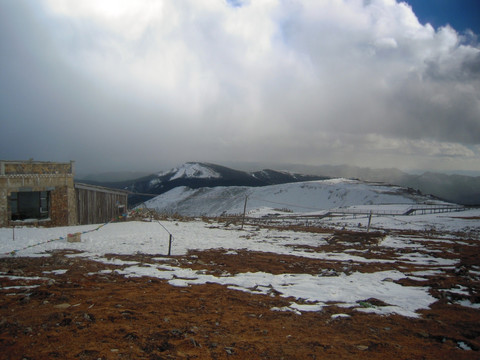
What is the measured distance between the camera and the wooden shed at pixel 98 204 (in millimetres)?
23538

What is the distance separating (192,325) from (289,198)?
8837cm

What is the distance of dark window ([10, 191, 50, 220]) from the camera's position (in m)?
20.8

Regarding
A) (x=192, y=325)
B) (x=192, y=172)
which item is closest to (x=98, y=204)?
(x=192, y=325)

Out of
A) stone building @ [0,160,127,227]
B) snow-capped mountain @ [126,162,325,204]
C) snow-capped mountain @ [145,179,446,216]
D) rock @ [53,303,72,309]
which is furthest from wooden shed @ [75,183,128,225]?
snow-capped mountain @ [126,162,325,204]

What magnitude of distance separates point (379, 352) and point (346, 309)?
210 cm

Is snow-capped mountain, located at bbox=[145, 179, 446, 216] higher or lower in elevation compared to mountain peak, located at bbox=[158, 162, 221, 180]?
lower

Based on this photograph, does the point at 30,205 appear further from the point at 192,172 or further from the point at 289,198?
the point at 192,172

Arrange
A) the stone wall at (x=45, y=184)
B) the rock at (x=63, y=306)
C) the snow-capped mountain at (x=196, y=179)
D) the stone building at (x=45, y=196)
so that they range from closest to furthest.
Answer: the rock at (x=63, y=306) < the stone wall at (x=45, y=184) < the stone building at (x=45, y=196) < the snow-capped mountain at (x=196, y=179)

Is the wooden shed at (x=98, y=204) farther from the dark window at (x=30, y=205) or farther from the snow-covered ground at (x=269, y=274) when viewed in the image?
the snow-covered ground at (x=269, y=274)

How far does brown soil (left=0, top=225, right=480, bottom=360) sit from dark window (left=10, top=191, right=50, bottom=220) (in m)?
14.4

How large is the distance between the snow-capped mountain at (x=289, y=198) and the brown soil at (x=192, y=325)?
67591 millimetres

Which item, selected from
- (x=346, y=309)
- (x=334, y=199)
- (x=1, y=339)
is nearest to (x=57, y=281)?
(x=1, y=339)

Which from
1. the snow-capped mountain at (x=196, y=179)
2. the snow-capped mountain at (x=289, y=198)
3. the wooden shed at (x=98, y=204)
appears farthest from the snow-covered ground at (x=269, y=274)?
the snow-capped mountain at (x=196, y=179)

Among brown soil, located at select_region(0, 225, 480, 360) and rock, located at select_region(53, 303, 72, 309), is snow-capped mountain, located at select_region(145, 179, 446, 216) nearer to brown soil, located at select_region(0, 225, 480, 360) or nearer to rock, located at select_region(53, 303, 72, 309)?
brown soil, located at select_region(0, 225, 480, 360)
